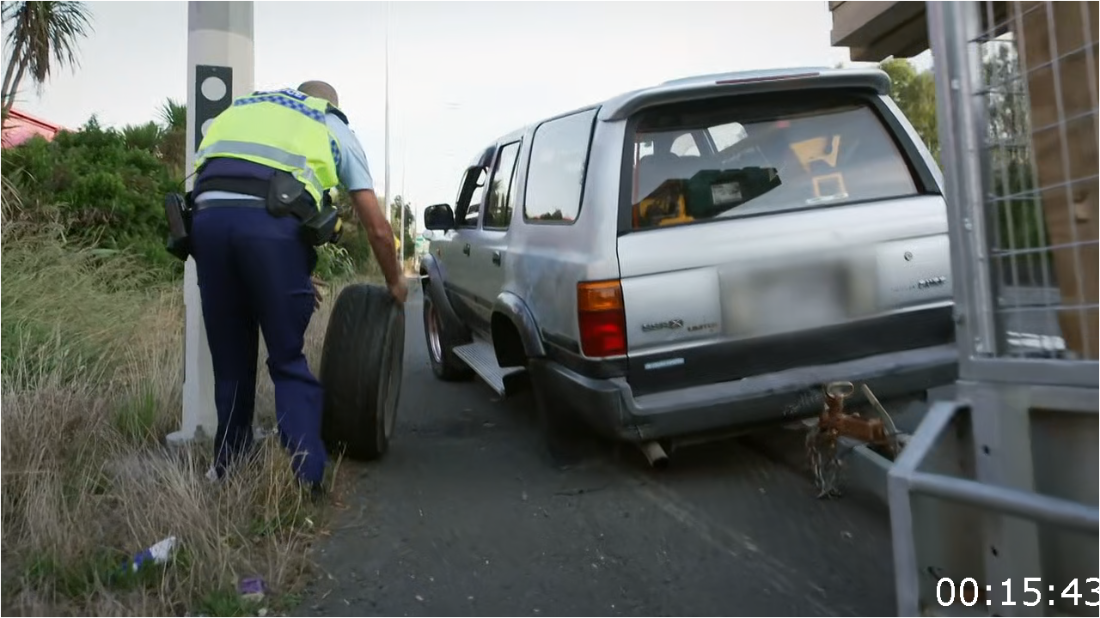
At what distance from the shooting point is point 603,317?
12.0 ft

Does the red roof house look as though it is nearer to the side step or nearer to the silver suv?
the side step

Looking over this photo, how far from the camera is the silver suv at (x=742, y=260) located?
369 centimetres

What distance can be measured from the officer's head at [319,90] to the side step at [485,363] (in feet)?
5.46

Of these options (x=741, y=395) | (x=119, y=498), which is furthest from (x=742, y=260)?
(x=119, y=498)

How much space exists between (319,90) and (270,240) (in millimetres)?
1070

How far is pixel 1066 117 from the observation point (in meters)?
2.13

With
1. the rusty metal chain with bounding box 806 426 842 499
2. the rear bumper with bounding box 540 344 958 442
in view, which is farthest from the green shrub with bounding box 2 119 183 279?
the rusty metal chain with bounding box 806 426 842 499

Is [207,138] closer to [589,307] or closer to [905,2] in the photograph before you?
[589,307]

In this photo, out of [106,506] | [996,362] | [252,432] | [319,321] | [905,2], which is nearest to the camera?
[996,362]

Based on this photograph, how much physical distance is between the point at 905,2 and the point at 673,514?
383cm

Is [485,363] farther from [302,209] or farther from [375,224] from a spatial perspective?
[302,209]

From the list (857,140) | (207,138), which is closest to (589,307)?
(857,140)
